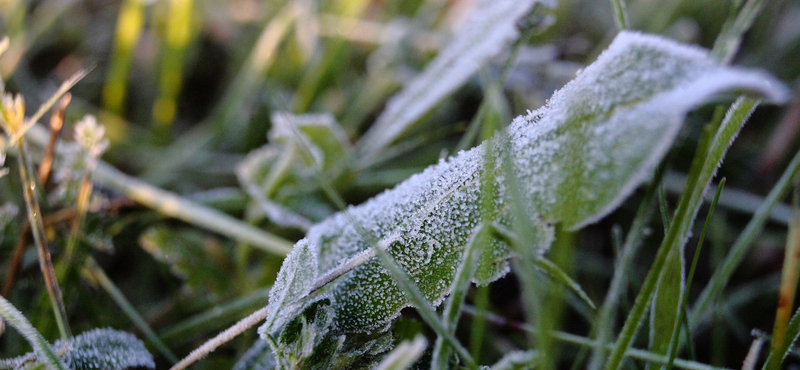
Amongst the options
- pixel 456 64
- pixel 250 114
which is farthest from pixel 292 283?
pixel 250 114

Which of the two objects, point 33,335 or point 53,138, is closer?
point 33,335

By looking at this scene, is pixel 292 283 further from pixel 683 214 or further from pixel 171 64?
pixel 171 64

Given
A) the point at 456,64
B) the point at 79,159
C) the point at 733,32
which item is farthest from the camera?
the point at 456,64

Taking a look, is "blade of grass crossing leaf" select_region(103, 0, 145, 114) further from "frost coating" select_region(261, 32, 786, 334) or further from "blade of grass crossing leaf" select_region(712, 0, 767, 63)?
"blade of grass crossing leaf" select_region(712, 0, 767, 63)

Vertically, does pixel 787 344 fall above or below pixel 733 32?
below

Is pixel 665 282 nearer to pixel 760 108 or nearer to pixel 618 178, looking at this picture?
pixel 618 178

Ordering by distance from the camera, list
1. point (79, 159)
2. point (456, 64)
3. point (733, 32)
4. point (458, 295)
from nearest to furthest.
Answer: point (458, 295) < point (733, 32) < point (79, 159) < point (456, 64)

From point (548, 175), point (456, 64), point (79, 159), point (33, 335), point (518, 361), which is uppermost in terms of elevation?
point (79, 159)

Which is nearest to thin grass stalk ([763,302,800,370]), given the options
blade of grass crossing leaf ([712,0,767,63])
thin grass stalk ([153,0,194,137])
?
blade of grass crossing leaf ([712,0,767,63])
